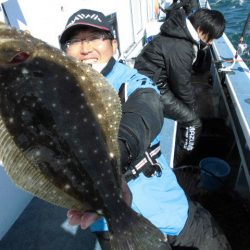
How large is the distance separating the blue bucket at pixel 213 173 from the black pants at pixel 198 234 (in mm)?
1524

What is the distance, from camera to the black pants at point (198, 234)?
96.4 inches

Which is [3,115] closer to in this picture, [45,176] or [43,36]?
[45,176]

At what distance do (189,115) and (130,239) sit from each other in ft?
10.5

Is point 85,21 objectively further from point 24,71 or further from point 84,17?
point 24,71

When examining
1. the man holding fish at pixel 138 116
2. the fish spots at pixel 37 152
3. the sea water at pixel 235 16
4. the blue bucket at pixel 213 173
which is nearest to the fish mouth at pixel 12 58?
the fish spots at pixel 37 152

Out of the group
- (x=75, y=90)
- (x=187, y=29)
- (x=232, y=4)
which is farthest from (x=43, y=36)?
(x=232, y=4)

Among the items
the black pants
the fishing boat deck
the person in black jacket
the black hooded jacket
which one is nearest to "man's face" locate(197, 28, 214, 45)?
the person in black jacket

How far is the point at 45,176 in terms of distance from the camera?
4.59 feet

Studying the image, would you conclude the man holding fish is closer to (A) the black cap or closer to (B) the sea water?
(A) the black cap

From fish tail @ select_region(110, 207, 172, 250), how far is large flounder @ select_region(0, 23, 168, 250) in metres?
0.08

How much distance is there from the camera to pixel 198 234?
249cm

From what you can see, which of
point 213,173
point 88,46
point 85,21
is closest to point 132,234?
point 88,46

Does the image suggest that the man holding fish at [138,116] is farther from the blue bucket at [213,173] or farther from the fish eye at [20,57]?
the blue bucket at [213,173]

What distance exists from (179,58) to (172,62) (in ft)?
0.34
